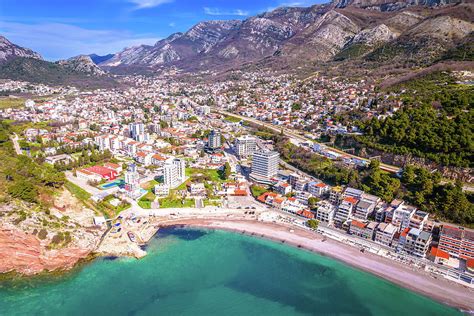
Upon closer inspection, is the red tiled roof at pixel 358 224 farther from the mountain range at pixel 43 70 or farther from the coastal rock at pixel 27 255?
the mountain range at pixel 43 70

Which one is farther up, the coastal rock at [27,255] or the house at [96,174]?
the house at [96,174]

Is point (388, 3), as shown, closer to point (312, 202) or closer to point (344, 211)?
point (312, 202)

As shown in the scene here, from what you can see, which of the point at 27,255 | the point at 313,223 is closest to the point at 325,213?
the point at 313,223

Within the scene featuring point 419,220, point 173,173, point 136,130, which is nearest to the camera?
point 419,220

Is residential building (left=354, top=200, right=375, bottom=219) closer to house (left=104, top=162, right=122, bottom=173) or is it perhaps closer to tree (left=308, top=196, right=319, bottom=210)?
tree (left=308, top=196, right=319, bottom=210)

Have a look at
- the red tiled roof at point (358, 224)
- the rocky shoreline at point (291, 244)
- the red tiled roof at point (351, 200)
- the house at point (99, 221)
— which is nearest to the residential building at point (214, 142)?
the rocky shoreline at point (291, 244)
